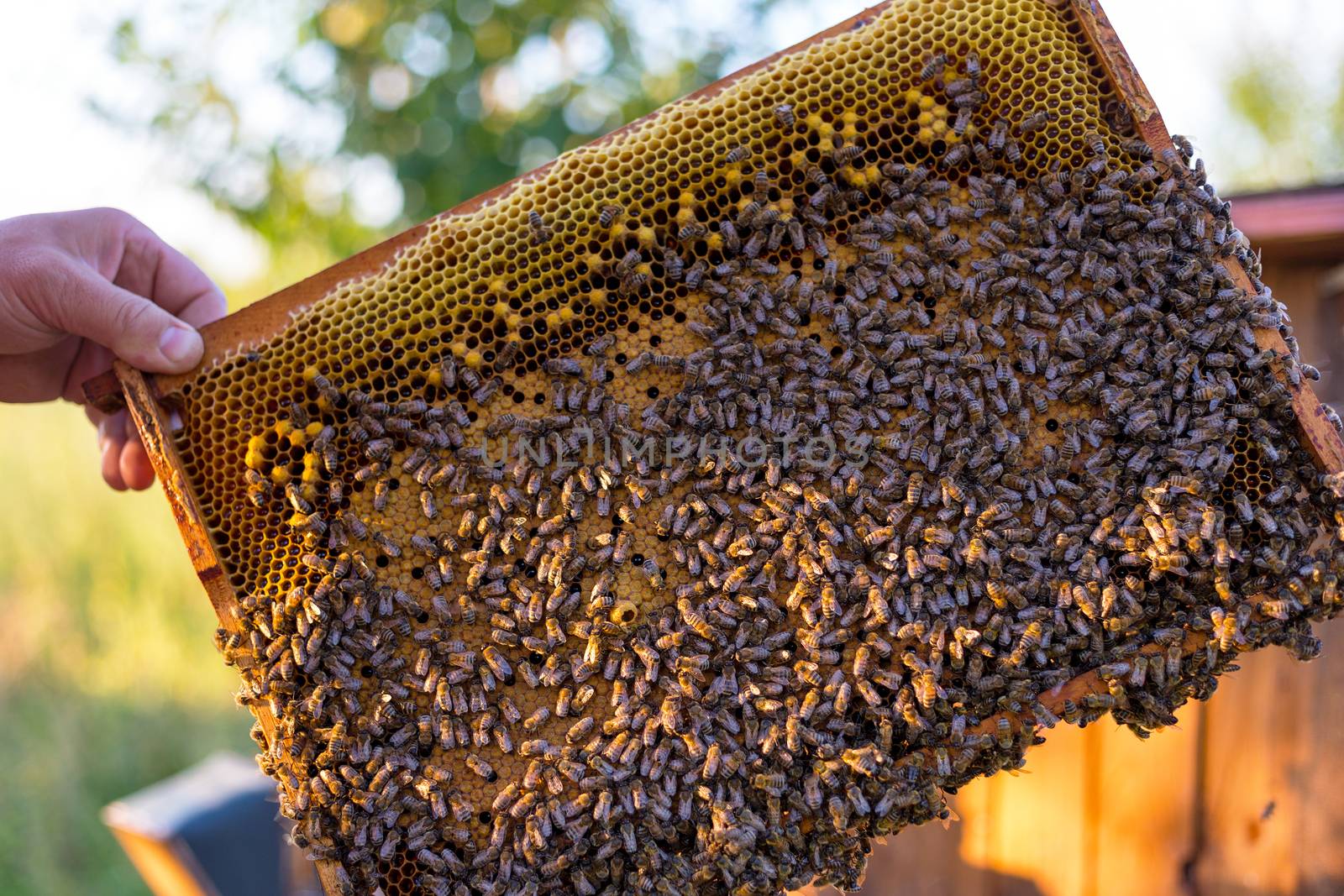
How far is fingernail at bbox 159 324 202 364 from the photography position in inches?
113

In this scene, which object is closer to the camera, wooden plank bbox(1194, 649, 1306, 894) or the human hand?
the human hand

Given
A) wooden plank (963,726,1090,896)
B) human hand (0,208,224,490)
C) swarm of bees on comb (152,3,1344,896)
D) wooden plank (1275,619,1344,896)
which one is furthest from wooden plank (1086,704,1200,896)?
human hand (0,208,224,490)

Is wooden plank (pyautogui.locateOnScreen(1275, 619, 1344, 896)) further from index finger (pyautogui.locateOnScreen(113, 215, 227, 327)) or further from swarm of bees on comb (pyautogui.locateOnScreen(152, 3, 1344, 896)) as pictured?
index finger (pyautogui.locateOnScreen(113, 215, 227, 327))

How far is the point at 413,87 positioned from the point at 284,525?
247 inches

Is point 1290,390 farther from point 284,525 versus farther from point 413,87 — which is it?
point 413,87

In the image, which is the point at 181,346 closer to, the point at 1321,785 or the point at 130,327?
the point at 130,327

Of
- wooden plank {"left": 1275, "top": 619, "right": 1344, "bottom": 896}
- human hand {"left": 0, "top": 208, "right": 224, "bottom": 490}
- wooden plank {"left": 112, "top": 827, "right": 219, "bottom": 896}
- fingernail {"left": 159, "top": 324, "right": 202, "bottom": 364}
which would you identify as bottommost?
wooden plank {"left": 1275, "top": 619, "right": 1344, "bottom": 896}

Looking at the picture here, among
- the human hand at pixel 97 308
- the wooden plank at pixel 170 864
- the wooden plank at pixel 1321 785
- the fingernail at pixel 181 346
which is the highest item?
the human hand at pixel 97 308

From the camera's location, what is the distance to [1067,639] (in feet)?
8.34

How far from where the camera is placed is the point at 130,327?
9.72ft

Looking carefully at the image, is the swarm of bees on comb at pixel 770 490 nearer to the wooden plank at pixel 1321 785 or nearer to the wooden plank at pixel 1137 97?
the wooden plank at pixel 1137 97

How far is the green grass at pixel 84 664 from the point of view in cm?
Result: 850

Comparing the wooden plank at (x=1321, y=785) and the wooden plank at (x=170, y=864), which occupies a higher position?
the wooden plank at (x=170, y=864)

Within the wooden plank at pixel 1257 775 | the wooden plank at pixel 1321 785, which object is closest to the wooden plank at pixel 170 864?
the wooden plank at pixel 1257 775
